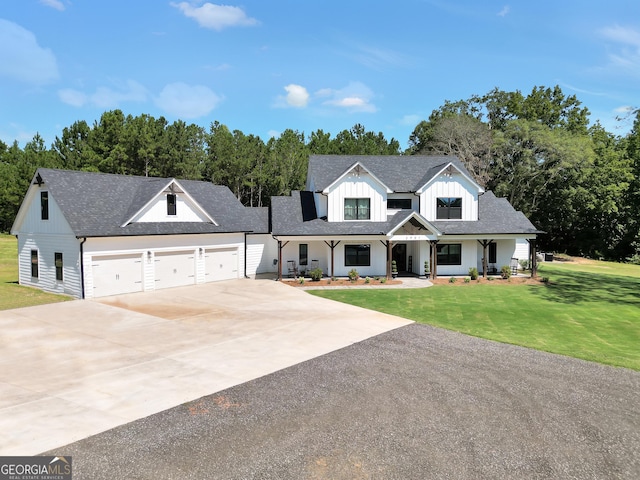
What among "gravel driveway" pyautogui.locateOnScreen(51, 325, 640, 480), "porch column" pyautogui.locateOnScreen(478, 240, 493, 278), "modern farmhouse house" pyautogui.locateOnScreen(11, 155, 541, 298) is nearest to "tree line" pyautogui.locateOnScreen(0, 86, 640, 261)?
"modern farmhouse house" pyautogui.locateOnScreen(11, 155, 541, 298)

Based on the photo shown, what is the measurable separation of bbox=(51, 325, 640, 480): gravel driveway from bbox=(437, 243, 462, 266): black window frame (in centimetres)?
1645

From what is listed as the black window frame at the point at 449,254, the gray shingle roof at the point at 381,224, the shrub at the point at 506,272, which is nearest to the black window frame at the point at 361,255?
the gray shingle roof at the point at 381,224

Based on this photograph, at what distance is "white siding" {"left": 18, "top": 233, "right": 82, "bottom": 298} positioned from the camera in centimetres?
1994

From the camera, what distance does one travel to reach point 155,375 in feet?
33.0

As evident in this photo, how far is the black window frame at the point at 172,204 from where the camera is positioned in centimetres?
2372

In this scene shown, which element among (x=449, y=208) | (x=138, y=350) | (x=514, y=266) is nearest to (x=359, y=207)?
(x=449, y=208)

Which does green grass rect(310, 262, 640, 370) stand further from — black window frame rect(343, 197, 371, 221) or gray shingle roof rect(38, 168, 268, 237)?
gray shingle roof rect(38, 168, 268, 237)

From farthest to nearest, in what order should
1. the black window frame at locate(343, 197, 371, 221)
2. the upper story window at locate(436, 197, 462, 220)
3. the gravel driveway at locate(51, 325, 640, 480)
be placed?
the upper story window at locate(436, 197, 462, 220), the black window frame at locate(343, 197, 371, 221), the gravel driveway at locate(51, 325, 640, 480)

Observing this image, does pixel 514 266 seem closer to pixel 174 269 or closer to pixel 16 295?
pixel 174 269

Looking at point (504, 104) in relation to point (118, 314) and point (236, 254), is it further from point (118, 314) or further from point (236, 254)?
point (118, 314)

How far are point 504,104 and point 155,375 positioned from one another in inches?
2189

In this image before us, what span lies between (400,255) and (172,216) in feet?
49.0

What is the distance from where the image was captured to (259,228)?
2836 cm

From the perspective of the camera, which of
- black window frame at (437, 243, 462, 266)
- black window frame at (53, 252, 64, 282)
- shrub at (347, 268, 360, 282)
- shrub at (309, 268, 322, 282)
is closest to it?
black window frame at (53, 252, 64, 282)
